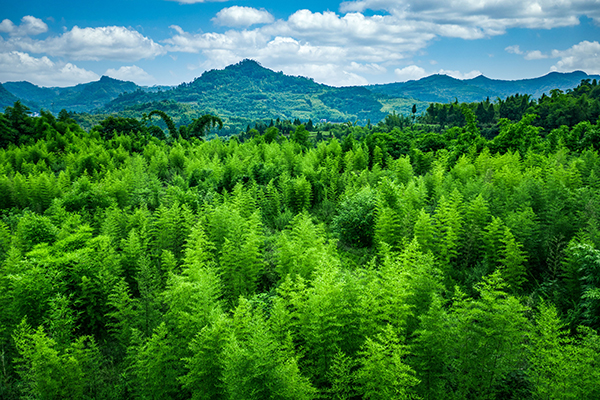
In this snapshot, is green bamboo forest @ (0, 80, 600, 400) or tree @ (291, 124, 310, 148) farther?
tree @ (291, 124, 310, 148)

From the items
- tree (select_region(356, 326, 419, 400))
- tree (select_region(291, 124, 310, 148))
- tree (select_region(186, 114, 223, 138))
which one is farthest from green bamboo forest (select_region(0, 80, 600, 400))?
tree (select_region(186, 114, 223, 138))

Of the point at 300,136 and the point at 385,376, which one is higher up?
the point at 300,136

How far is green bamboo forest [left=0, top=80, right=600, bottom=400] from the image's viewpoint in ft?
25.1

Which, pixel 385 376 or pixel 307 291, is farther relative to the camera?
pixel 307 291

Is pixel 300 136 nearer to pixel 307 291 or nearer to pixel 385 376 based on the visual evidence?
pixel 307 291

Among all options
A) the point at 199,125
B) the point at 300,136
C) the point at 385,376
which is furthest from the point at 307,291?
→ the point at 199,125

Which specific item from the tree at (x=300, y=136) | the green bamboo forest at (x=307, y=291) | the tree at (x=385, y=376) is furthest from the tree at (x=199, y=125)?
the tree at (x=385, y=376)

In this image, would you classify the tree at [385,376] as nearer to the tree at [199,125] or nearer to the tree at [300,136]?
the tree at [300,136]

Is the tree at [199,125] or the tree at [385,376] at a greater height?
the tree at [199,125]

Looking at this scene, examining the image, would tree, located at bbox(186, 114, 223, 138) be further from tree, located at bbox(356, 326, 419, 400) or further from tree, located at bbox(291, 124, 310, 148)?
tree, located at bbox(356, 326, 419, 400)

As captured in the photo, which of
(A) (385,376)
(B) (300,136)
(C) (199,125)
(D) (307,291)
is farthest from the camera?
(C) (199,125)

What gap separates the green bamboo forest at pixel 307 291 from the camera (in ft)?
25.1

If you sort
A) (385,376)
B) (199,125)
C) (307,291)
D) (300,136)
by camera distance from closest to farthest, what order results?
1. (385,376)
2. (307,291)
3. (300,136)
4. (199,125)

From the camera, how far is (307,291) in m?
9.49
